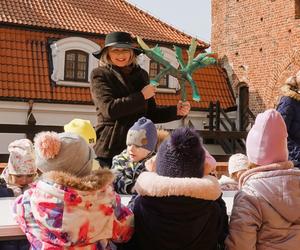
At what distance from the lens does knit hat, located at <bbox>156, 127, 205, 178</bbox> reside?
2.29 metres

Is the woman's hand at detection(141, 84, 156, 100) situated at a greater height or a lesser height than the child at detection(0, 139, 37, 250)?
greater

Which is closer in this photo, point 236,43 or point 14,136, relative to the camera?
point 14,136

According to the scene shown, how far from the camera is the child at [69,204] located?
86.7 inches

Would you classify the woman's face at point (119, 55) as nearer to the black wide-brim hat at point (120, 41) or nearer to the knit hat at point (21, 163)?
the black wide-brim hat at point (120, 41)

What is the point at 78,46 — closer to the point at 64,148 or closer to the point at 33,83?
the point at 33,83

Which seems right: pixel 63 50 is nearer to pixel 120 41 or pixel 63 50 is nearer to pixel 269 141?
pixel 120 41

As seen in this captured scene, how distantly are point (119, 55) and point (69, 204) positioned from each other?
1.61 metres

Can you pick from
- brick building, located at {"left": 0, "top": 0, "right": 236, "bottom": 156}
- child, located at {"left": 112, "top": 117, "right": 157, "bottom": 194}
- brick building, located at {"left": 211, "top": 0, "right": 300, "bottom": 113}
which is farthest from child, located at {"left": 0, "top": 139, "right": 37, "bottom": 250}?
brick building, located at {"left": 211, "top": 0, "right": 300, "bottom": 113}

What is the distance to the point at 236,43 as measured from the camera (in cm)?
1488

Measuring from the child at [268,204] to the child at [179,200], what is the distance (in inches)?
5.7

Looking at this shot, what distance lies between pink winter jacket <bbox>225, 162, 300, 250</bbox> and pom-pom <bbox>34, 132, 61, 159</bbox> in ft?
2.96

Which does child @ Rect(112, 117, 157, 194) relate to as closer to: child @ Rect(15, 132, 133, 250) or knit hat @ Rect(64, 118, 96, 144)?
knit hat @ Rect(64, 118, 96, 144)

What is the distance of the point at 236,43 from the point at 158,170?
13.0 meters

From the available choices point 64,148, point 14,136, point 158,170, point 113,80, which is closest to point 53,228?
point 64,148
